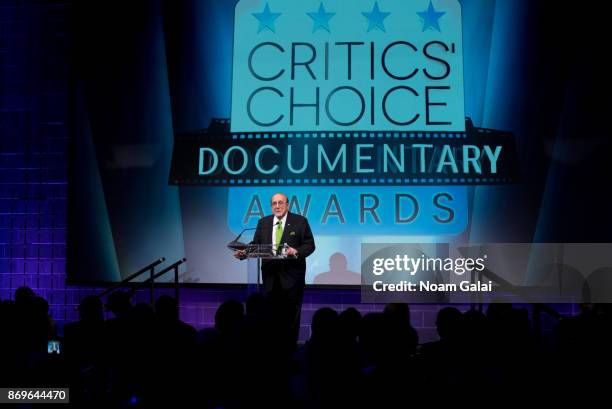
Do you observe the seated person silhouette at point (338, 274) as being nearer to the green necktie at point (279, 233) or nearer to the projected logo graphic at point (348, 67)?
the green necktie at point (279, 233)

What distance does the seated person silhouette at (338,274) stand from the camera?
5895 mm

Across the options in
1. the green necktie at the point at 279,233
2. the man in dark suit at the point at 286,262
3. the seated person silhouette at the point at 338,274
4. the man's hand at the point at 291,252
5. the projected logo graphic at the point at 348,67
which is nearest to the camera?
the man's hand at the point at 291,252

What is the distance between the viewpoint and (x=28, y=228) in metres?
6.54

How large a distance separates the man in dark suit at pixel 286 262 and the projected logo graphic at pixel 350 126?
3.39ft

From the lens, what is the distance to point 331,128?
6.03 meters

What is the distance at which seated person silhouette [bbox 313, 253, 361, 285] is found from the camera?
589cm

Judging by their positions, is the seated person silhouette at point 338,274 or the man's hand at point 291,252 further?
the seated person silhouette at point 338,274

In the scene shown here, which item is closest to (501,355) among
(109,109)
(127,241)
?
(127,241)

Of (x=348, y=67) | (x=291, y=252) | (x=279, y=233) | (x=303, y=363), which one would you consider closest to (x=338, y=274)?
(x=279, y=233)

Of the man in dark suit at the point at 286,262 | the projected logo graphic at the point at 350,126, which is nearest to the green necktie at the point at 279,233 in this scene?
the man in dark suit at the point at 286,262

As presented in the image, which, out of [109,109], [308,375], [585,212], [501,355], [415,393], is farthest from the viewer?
[109,109]

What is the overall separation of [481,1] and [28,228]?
5.93 m

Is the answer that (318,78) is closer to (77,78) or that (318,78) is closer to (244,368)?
(77,78)

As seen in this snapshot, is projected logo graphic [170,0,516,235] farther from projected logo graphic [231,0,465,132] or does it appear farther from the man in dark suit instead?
the man in dark suit
